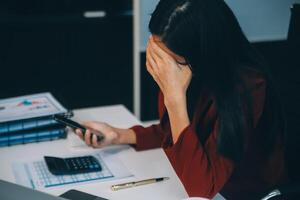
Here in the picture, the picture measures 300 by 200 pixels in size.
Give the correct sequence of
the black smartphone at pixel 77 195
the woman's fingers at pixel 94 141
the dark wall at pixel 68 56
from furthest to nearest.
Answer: the dark wall at pixel 68 56 < the woman's fingers at pixel 94 141 < the black smartphone at pixel 77 195

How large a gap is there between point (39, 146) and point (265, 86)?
2.21 ft

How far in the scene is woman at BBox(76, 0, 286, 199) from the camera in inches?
42.2

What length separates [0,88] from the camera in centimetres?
282

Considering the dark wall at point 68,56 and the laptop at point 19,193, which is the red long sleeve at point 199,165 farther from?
the dark wall at point 68,56

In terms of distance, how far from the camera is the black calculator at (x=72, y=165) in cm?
116

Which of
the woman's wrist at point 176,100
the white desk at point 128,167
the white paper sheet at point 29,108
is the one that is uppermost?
the woman's wrist at point 176,100

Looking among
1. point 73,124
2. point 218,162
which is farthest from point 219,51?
point 73,124

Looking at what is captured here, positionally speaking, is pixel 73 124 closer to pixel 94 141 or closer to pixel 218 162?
pixel 94 141

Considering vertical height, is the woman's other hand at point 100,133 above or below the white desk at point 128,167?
above

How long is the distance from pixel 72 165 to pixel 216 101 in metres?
0.40

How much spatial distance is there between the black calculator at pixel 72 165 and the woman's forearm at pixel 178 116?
0.72ft

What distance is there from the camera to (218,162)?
108 cm

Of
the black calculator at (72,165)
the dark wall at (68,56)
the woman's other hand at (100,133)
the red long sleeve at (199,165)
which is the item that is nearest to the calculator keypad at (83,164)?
the black calculator at (72,165)

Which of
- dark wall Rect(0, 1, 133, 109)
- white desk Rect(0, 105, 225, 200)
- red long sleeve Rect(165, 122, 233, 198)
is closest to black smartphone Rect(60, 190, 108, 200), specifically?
white desk Rect(0, 105, 225, 200)
